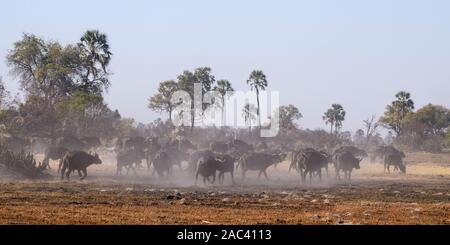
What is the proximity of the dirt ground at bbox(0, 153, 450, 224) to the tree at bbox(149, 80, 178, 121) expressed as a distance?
2023 inches

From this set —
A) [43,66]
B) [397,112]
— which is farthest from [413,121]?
[43,66]

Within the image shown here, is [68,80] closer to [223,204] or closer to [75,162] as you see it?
[75,162]

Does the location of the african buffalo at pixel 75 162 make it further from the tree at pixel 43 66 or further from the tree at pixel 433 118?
the tree at pixel 433 118

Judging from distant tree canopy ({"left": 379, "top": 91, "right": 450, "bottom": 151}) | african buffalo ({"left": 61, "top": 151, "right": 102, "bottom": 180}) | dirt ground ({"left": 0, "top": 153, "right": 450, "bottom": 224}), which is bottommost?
dirt ground ({"left": 0, "top": 153, "right": 450, "bottom": 224})

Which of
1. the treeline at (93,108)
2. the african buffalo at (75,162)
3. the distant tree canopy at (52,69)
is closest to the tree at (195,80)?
the treeline at (93,108)

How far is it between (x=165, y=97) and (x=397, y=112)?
3159 centimetres

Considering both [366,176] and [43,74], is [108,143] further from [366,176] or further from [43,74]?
[366,176]

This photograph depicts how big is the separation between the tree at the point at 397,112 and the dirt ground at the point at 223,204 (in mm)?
56174

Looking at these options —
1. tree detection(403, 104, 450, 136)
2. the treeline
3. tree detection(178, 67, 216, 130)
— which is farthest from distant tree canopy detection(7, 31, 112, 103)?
tree detection(403, 104, 450, 136)

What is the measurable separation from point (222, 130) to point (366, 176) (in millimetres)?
44964

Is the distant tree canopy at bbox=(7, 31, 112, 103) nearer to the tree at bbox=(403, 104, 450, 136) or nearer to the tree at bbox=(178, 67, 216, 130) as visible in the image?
the tree at bbox=(178, 67, 216, 130)

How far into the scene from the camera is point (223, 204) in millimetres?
23312

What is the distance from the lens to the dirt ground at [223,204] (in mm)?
18094

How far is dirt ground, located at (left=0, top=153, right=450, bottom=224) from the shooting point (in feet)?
59.4
